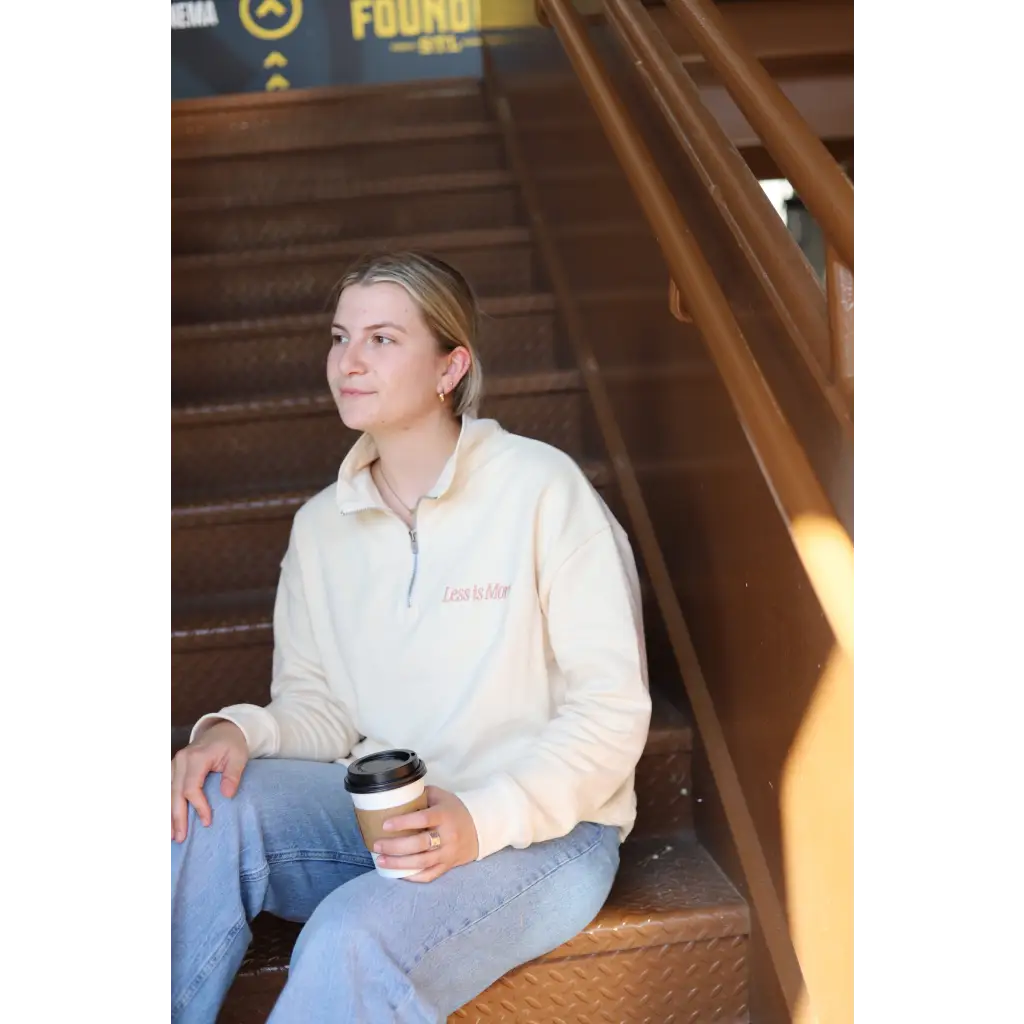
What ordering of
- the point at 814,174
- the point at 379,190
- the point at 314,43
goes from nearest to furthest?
the point at 814,174
the point at 379,190
the point at 314,43

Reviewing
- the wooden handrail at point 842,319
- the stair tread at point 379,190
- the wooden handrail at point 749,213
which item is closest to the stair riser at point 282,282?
the stair tread at point 379,190

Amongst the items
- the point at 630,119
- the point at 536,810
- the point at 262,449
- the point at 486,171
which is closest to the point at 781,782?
the point at 536,810

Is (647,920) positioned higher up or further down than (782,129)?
further down

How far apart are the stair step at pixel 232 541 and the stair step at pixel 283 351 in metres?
0.50

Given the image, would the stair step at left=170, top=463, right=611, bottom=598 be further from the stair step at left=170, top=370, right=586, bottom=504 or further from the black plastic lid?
the black plastic lid

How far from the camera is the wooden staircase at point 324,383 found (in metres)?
1.57

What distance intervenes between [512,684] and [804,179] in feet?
2.44

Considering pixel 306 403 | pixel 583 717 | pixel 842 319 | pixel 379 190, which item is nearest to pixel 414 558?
pixel 583 717

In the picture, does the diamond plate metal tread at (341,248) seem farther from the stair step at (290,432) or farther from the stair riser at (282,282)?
the stair step at (290,432)

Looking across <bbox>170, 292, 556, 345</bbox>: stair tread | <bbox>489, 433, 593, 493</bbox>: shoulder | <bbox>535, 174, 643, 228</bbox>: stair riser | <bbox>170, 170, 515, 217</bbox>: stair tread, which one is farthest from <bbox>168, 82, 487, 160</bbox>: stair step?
<bbox>489, 433, 593, 493</bbox>: shoulder

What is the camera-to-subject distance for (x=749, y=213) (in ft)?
4.53

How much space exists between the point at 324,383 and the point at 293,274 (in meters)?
0.40

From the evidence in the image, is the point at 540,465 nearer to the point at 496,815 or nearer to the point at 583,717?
the point at 583,717
